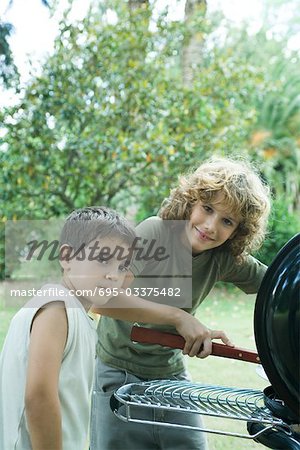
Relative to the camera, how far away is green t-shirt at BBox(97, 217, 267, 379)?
107 cm

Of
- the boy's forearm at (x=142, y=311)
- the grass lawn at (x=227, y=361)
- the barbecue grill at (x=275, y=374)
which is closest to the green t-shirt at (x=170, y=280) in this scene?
the boy's forearm at (x=142, y=311)

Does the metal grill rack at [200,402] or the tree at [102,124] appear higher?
the tree at [102,124]

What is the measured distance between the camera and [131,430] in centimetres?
105

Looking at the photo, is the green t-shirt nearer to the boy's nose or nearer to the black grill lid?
the boy's nose

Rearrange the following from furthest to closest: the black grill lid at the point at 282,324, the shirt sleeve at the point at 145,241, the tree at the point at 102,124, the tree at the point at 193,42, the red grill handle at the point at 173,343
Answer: the tree at the point at 193,42, the tree at the point at 102,124, the shirt sleeve at the point at 145,241, the red grill handle at the point at 173,343, the black grill lid at the point at 282,324

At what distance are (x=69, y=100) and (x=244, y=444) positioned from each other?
129 cm

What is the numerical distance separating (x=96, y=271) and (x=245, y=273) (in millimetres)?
298

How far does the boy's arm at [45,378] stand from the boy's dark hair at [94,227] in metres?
0.14

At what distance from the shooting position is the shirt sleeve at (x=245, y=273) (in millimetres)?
1062

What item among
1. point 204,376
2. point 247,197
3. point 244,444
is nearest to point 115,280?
point 247,197

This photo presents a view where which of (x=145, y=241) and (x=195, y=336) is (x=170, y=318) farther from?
(x=145, y=241)

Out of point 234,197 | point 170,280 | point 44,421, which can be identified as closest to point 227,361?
point 170,280

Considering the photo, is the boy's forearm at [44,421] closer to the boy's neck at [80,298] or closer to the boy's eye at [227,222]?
the boy's neck at [80,298]

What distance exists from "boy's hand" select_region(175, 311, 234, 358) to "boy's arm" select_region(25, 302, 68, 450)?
0.17 metres
